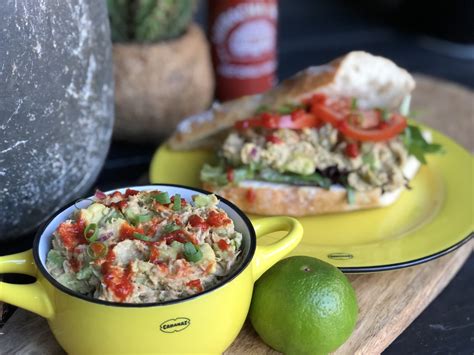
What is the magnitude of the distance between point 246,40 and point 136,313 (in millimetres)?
1639

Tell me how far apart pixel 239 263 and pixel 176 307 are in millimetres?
183

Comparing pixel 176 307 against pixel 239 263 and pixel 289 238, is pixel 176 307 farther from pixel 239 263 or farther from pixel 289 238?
pixel 289 238

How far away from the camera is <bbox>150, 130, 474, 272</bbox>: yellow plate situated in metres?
1.75

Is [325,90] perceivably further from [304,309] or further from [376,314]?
[304,309]

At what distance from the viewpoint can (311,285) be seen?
1464 mm

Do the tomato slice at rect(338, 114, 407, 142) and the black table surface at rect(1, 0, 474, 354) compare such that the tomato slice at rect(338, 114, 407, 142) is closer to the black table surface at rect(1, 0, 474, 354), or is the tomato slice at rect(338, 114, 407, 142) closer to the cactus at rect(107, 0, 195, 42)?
the black table surface at rect(1, 0, 474, 354)

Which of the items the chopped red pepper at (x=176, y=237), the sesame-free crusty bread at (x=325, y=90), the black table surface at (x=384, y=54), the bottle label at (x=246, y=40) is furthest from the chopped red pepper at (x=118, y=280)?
the bottle label at (x=246, y=40)

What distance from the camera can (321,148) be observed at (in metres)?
2.08

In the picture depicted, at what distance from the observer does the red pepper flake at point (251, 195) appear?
80.7 inches

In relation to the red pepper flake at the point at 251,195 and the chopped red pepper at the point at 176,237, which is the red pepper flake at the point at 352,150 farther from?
the chopped red pepper at the point at 176,237

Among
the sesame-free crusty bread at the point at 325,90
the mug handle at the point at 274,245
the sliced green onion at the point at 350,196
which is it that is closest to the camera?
the mug handle at the point at 274,245

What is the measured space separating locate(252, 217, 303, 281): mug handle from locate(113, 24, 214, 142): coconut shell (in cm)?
103

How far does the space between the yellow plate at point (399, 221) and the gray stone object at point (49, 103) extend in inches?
12.8

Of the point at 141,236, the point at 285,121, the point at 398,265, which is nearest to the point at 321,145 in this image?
the point at 285,121
